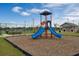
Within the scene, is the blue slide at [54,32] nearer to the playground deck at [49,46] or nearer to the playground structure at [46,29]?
the playground structure at [46,29]

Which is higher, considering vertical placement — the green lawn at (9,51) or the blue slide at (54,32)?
the blue slide at (54,32)

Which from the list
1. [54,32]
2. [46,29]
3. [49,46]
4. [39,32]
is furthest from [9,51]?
[46,29]

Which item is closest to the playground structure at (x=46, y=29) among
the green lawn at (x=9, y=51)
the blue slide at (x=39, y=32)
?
the blue slide at (x=39, y=32)

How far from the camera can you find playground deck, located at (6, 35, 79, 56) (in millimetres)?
5354

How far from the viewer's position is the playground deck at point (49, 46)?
535cm

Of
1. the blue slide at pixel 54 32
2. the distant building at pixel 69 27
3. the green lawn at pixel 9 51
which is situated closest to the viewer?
the green lawn at pixel 9 51

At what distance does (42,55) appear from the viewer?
17.5 feet

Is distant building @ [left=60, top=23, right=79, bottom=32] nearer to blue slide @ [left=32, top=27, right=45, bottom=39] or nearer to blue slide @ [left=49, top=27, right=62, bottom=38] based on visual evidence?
blue slide @ [left=49, top=27, right=62, bottom=38]

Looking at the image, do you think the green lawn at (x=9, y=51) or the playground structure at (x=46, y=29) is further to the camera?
the playground structure at (x=46, y=29)

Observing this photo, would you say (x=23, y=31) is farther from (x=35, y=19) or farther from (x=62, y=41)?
(x=62, y=41)

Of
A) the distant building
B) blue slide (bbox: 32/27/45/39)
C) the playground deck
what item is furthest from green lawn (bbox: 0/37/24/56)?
the distant building

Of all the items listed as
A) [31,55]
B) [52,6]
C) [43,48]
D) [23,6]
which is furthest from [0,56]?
[52,6]

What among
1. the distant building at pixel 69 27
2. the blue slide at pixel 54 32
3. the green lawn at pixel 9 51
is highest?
the distant building at pixel 69 27

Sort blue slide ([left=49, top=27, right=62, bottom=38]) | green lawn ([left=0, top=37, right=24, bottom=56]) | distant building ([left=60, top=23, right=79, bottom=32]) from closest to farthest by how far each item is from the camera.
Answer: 1. green lawn ([left=0, top=37, right=24, bottom=56])
2. distant building ([left=60, top=23, right=79, bottom=32])
3. blue slide ([left=49, top=27, right=62, bottom=38])
